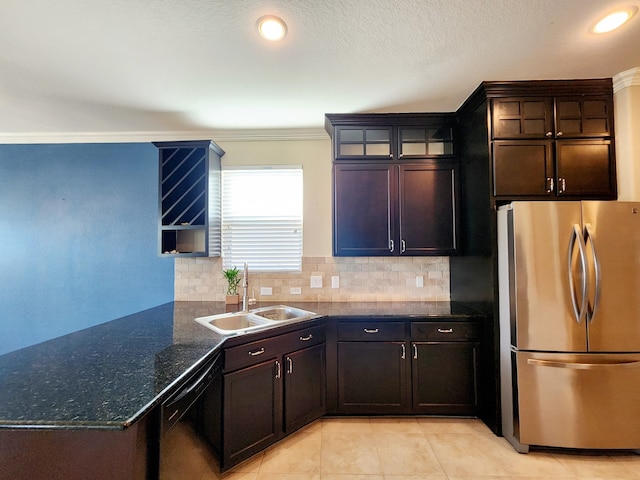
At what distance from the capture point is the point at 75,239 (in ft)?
9.81

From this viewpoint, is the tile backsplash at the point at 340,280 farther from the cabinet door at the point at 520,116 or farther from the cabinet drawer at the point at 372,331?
the cabinet door at the point at 520,116

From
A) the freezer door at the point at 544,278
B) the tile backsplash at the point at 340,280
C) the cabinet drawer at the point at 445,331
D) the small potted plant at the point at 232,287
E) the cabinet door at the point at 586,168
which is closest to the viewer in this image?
the freezer door at the point at 544,278

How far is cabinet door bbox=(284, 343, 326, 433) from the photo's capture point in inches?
83.1

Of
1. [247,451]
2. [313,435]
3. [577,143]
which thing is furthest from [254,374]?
[577,143]

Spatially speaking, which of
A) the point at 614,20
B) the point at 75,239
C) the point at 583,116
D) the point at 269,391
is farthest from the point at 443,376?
the point at 75,239

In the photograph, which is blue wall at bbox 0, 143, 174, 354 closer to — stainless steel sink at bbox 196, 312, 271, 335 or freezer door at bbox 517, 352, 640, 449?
stainless steel sink at bbox 196, 312, 271, 335

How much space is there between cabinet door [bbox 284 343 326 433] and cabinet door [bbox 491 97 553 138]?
2195mm

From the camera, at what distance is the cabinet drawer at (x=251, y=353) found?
1809mm

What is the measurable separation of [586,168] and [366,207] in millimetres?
1651

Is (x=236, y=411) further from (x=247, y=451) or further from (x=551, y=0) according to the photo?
(x=551, y=0)

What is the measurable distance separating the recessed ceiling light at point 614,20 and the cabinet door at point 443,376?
2.17m

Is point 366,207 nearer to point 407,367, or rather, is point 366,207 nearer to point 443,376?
point 407,367

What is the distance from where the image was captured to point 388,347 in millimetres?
2363

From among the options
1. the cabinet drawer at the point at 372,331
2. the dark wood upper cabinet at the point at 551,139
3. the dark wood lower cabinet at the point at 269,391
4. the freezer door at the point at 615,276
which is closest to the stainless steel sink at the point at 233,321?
the dark wood lower cabinet at the point at 269,391
